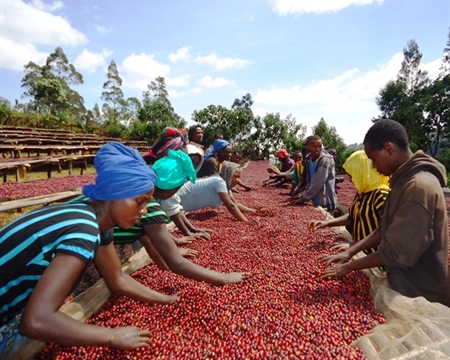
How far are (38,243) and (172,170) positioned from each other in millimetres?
1234

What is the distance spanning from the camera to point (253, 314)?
5.32 feet

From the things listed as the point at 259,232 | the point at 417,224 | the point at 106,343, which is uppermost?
the point at 417,224

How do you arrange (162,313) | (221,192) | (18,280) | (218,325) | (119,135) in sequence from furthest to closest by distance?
(119,135)
(221,192)
(162,313)
(218,325)
(18,280)

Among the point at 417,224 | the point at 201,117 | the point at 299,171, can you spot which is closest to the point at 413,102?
the point at 201,117

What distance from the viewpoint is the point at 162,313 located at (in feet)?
5.61

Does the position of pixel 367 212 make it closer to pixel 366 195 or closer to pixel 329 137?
pixel 366 195

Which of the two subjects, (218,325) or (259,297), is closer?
(218,325)

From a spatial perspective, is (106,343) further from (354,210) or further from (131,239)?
(354,210)

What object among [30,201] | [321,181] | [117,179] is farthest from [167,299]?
[30,201]

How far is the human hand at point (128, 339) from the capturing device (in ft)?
3.95

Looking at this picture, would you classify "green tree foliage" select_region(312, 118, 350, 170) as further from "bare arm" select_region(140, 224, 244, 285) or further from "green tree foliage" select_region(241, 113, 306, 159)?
"bare arm" select_region(140, 224, 244, 285)

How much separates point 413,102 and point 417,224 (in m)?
29.6

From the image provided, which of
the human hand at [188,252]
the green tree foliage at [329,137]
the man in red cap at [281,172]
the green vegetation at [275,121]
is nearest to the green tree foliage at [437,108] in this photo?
the green vegetation at [275,121]

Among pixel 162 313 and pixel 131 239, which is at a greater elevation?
pixel 131 239
